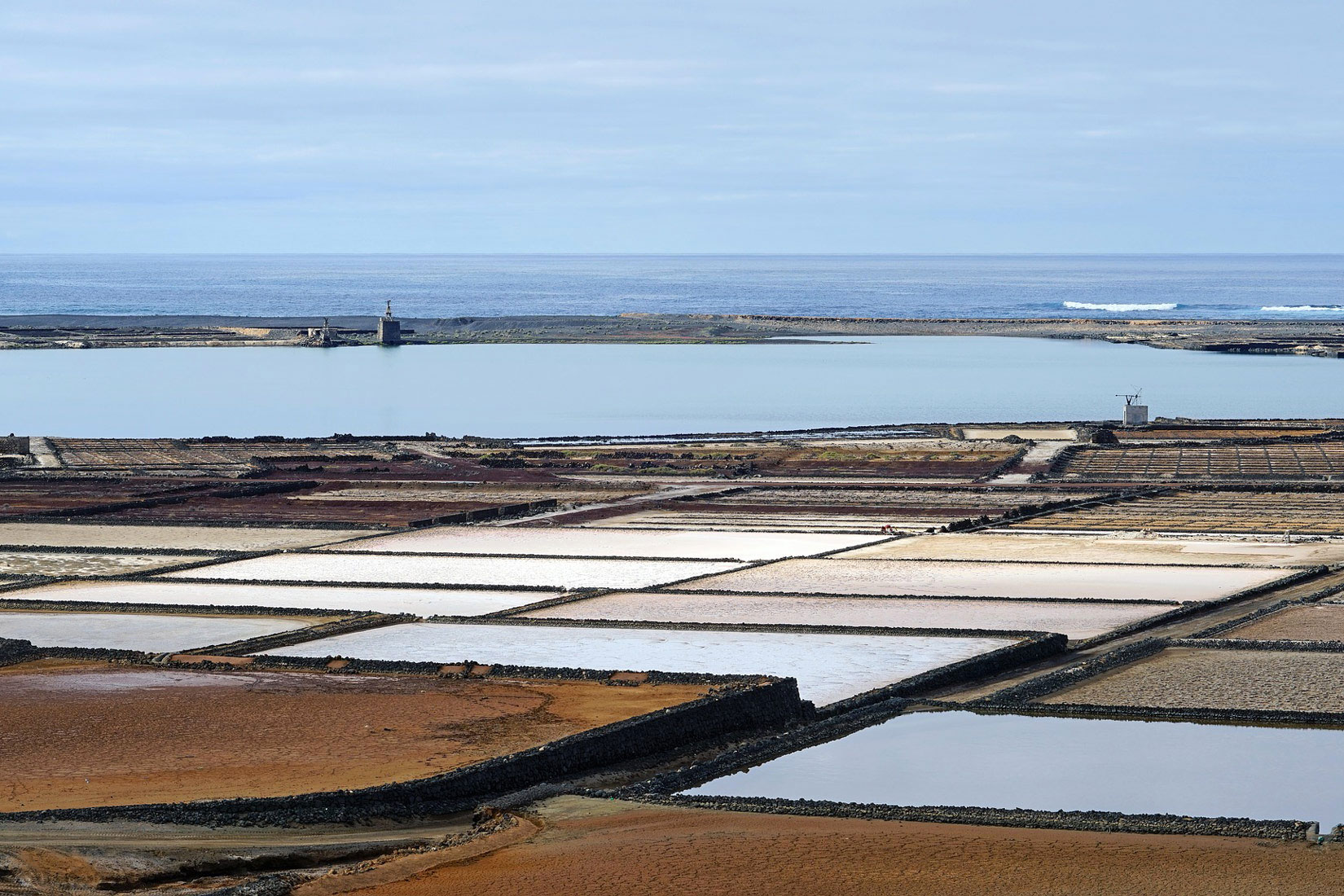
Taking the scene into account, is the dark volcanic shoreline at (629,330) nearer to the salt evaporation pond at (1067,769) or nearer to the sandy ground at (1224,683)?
the sandy ground at (1224,683)

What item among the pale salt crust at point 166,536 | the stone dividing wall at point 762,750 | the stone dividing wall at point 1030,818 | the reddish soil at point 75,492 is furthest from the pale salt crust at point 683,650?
the reddish soil at point 75,492

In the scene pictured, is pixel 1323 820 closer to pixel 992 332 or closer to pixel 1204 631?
pixel 1204 631

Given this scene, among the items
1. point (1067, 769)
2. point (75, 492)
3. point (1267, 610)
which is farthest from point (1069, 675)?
point (75, 492)

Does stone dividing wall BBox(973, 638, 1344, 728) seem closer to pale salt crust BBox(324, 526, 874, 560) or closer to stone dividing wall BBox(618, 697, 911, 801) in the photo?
stone dividing wall BBox(618, 697, 911, 801)

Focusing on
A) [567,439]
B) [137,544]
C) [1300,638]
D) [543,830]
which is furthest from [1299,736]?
[567,439]

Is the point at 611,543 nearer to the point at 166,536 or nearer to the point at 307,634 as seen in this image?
the point at 166,536

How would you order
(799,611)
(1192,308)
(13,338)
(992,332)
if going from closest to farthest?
(799,611) → (13,338) → (992,332) → (1192,308)
